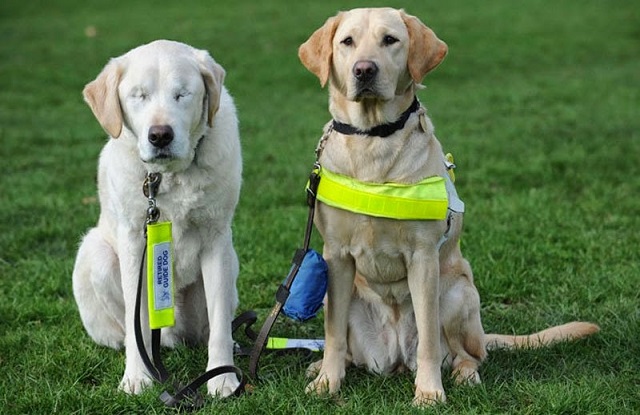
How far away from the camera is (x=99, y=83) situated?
3908mm

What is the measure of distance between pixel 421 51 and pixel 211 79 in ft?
2.97

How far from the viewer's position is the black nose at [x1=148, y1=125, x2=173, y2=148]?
3.71 metres

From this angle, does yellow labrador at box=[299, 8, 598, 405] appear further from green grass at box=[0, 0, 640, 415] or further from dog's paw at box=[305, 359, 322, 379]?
green grass at box=[0, 0, 640, 415]

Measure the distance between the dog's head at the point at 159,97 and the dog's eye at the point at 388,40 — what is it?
0.73 m

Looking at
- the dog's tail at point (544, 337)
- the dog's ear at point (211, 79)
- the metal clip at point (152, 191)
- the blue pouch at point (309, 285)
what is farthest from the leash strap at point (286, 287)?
the dog's tail at point (544, 337)

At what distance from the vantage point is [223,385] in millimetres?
4137

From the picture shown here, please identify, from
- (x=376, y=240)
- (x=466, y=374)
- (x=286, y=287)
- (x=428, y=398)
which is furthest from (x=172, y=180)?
(x=466, y=374)

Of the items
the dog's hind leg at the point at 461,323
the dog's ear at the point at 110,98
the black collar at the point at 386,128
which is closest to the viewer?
the dog's ear at the point at 110,98

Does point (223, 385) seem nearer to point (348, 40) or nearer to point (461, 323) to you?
point (461, 323)

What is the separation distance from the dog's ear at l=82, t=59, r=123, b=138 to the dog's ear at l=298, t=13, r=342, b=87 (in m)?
0.83

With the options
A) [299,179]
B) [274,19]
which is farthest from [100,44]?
[299,179]

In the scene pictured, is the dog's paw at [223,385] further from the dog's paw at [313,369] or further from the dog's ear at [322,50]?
the dog's ear at [322,50]

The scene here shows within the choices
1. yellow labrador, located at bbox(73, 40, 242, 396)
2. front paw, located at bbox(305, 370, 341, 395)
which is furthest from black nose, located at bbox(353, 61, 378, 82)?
front paw, located at bbox(305, 370, 341, 395)

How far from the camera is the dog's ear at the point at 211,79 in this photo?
393cm
